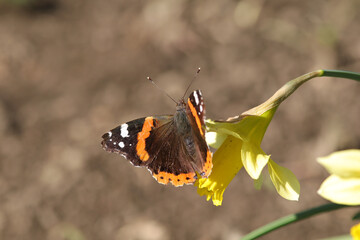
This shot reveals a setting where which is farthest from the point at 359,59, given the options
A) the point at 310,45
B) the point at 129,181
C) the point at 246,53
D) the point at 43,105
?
the point at 43,105

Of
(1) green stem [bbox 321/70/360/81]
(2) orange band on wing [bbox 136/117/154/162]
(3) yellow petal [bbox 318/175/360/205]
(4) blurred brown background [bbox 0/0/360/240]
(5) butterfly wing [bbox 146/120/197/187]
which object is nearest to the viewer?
(3) yellow petal [bbox 318/175/360/205]

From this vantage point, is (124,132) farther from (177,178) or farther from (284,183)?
(284,183)

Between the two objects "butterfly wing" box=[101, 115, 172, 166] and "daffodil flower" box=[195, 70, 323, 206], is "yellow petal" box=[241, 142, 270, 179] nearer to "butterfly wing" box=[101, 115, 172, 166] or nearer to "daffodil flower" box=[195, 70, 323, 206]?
"daffodil flower" box=[195, 70, 323, 206]

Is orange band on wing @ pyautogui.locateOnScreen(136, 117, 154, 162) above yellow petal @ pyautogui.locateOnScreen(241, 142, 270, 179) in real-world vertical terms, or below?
above

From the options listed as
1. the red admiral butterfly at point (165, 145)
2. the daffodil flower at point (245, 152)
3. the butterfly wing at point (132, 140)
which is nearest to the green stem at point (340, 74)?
the daffodil flower at point (245, 152)

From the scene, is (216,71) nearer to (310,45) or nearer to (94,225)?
(310,45)

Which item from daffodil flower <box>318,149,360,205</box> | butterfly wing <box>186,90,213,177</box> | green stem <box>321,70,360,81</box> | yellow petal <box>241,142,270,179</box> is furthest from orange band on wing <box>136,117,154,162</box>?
daffodil flower <box>318,149,360,205</box>
